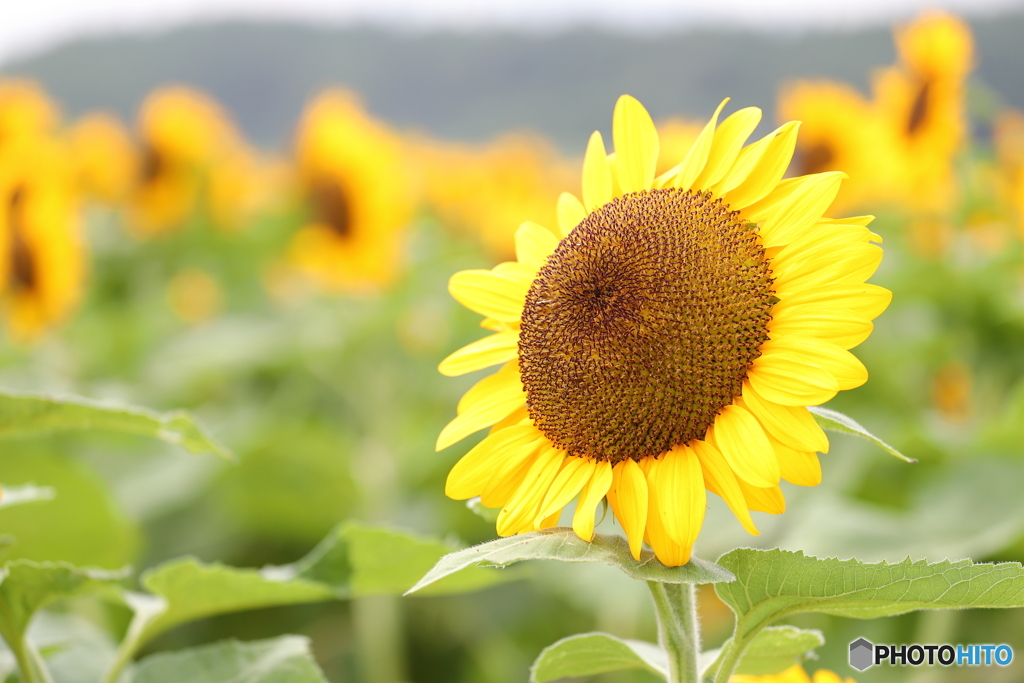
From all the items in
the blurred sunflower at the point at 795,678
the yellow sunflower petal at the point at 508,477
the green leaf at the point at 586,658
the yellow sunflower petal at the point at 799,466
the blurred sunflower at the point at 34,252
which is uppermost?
the blurred sunflower at the point at 34,252

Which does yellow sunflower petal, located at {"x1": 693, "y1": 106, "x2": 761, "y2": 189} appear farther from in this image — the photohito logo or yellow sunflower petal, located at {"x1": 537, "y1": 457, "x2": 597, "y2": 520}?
the photohito logo

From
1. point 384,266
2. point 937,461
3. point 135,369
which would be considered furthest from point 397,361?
point 937,461

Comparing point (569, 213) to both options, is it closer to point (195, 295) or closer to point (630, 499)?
point (630, 499)

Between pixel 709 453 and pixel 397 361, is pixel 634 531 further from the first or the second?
pixel 397 361

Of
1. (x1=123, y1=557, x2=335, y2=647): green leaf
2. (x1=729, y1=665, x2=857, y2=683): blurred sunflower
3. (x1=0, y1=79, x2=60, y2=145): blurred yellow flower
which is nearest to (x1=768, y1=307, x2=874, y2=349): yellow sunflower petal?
(x1=729, y1=665, x2=857, y2=683): blurred sunflower

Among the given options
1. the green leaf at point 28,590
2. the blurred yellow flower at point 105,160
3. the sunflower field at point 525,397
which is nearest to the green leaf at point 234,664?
the sunflower field at point 525,397

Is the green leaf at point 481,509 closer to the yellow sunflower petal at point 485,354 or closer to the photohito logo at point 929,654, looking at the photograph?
the yellow sunflower petal at point 485,354

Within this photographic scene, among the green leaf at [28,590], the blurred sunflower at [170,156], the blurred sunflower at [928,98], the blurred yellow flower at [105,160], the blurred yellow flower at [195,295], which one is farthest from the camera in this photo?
the blurred yellow flower at [195,295]
